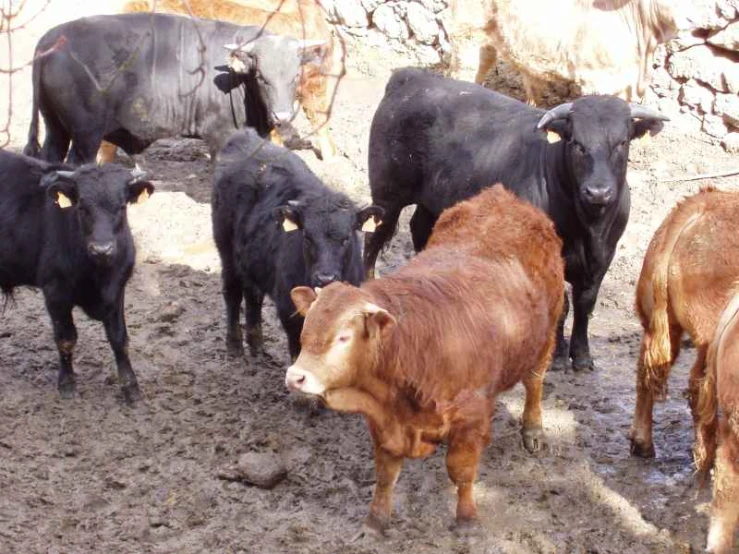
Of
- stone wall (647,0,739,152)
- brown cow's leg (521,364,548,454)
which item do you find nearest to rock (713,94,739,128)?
stone wall (647,0,739,152)

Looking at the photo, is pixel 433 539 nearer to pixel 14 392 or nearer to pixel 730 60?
pixel 14 392

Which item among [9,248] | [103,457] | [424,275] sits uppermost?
[424,275]

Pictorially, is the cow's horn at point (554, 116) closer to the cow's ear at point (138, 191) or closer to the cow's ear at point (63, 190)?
the cow's ear at point (138, 191)

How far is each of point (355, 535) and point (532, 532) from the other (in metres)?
0.88

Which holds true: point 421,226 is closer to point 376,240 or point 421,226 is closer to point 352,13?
point 376,240

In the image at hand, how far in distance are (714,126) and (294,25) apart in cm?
452

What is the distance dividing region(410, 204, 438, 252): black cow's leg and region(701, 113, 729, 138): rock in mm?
4372

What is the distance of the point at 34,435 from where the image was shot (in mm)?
6227

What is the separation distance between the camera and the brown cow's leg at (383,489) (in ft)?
16.8

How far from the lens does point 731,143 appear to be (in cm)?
1075

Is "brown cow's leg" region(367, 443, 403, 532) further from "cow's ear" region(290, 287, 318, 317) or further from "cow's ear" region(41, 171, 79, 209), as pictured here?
"cow's ear" region(41, 171, 79, 209)

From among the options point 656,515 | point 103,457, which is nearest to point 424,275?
point 656,515

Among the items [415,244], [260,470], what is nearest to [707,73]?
[415,244]

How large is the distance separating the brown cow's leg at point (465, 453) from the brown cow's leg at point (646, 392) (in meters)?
1.14
